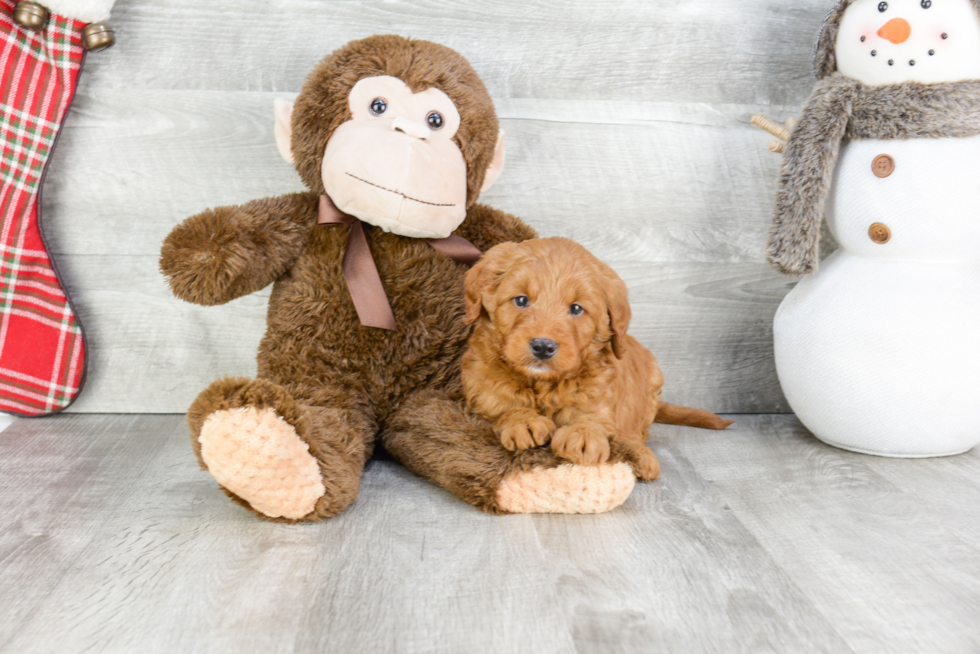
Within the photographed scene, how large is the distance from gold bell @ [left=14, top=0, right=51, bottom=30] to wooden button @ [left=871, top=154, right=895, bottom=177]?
152cm

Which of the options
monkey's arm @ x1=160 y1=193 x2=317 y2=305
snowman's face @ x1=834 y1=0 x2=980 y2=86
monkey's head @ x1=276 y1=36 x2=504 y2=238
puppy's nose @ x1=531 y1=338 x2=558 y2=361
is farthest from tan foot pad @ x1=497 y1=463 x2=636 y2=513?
snowman's face @ x1=834 y1=0 x2=980 y2=86

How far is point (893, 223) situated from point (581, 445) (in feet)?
2.36

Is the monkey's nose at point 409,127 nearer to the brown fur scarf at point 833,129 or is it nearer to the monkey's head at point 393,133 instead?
the monkey's head at point 393,133

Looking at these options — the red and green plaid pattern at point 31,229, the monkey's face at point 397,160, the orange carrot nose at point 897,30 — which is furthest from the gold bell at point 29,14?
the orange carrot nose at point 897,30

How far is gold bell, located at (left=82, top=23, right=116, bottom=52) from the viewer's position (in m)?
1.42

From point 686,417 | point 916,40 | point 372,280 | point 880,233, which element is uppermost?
point 916,40

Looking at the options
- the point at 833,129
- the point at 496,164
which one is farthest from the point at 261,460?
the point at 833,129

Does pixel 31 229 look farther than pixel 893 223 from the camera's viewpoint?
Yes

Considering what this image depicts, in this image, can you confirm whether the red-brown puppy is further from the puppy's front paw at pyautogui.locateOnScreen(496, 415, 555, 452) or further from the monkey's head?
the monkey's head

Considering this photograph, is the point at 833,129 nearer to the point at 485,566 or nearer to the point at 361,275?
the point at 361,275

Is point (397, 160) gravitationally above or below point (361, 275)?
above

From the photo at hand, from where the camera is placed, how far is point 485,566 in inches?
39.5

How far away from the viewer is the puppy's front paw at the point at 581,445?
3.64 ft

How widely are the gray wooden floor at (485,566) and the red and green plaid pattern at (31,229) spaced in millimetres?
173
